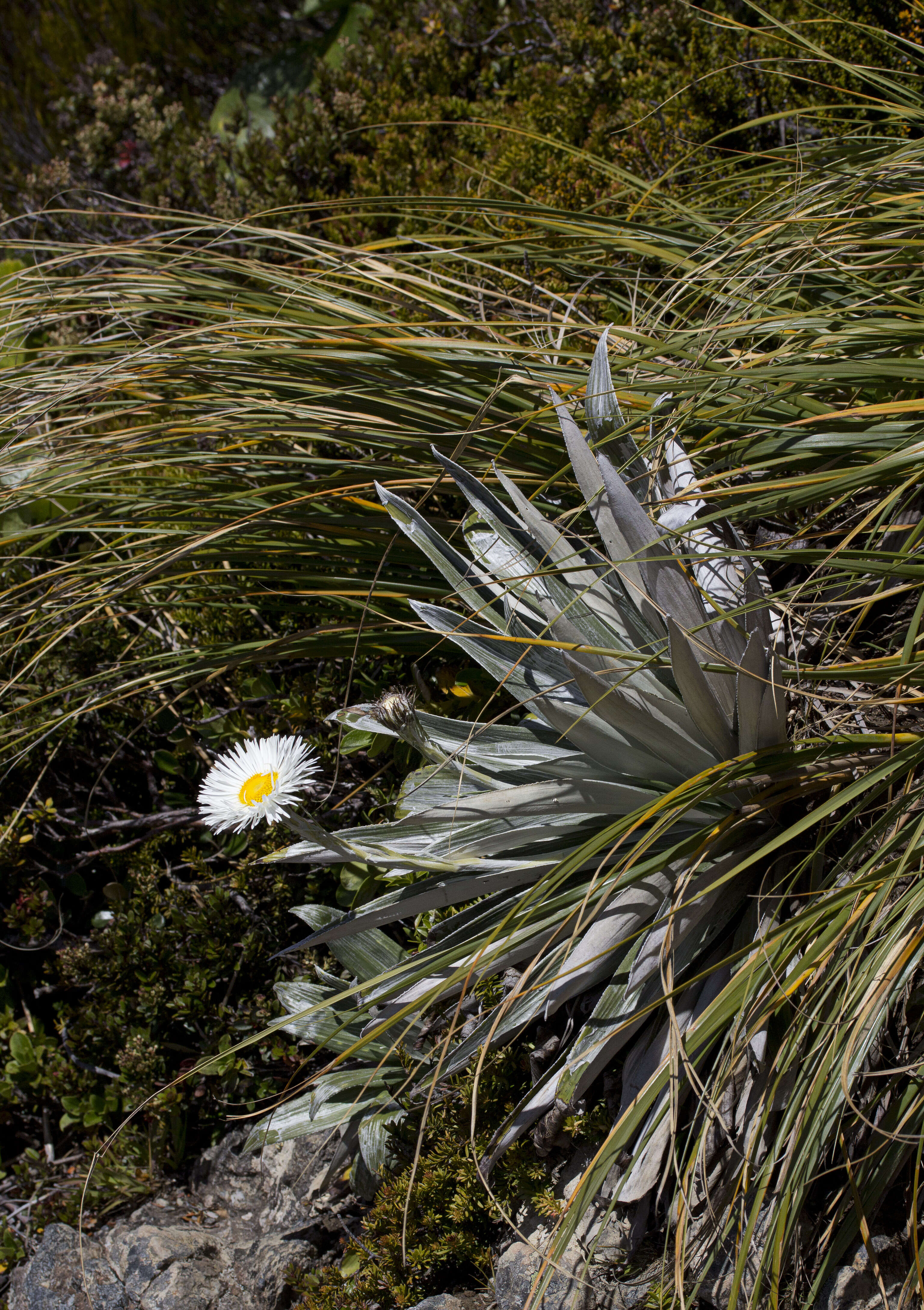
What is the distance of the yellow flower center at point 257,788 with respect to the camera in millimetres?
1266

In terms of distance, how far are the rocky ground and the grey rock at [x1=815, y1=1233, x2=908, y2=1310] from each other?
364 millimetres

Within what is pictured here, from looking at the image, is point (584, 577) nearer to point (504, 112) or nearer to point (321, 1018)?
point (321, 1018)

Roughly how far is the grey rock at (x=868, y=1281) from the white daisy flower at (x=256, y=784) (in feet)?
3.00

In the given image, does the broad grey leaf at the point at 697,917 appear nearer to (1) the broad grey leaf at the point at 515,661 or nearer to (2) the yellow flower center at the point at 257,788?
(1) the broad grey leaf at the point at 515,661

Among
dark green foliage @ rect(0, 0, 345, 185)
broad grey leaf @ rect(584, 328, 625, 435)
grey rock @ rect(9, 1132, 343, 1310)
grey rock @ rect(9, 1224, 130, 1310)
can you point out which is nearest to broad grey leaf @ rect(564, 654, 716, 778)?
broad grey leaf @ rect(584, 328, 625, 435)

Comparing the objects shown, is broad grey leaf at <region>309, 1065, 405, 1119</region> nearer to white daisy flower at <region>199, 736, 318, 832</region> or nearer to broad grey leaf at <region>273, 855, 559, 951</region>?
broad grey leaf at <region>273, 855, 559, 951</region>

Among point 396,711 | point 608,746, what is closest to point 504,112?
point 608,746

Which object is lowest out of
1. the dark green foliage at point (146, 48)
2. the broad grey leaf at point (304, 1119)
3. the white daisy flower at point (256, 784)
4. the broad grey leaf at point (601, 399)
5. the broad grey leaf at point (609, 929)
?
the broad grey leaf at point (304, 1119)

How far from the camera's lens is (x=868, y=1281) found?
1161 millimetres

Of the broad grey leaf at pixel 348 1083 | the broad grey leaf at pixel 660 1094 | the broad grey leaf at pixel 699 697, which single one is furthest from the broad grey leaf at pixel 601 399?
the broad grey leaf at pixel 348 1083

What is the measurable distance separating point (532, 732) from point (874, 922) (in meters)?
0.60

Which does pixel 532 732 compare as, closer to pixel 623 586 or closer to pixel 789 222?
pixel 623 586

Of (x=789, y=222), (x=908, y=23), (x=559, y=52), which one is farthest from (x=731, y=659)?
(x=559, y=52)

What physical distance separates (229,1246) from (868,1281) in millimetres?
1077
